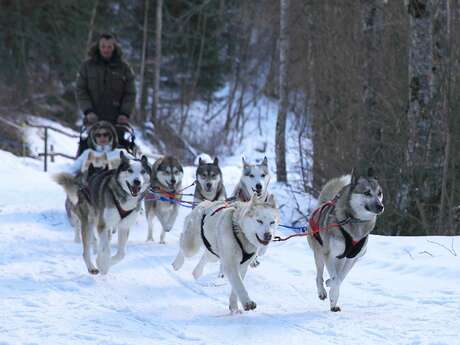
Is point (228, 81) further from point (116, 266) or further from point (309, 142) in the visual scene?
point (116, 266)

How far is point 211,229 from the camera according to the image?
5574 mm

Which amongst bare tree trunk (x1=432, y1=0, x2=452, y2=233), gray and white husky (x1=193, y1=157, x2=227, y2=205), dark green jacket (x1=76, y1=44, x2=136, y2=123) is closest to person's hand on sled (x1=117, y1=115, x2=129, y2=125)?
dark green jacket (x1=76, y1=44, x2=136, y2=123)

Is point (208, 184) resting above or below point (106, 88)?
below

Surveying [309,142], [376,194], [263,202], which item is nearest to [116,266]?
[263,202]

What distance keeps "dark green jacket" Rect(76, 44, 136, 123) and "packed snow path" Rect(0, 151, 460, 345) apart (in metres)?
1.84

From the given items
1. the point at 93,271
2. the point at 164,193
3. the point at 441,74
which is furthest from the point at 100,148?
the point at 441,74

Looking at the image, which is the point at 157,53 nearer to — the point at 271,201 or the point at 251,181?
the point at 251,181

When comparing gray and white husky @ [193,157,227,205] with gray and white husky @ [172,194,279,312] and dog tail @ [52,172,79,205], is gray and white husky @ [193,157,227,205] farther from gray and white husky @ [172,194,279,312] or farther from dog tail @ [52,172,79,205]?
gray and white husky @ [172,194,279,312]

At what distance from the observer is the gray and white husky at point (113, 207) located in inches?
253

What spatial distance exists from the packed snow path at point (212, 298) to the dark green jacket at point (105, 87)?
1841 mm

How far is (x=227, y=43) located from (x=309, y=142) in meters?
18.7

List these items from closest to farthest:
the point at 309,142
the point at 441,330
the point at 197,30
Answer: the point at 441,330 → the point at 309,142 → the point at 197,30

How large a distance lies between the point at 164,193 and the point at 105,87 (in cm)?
183

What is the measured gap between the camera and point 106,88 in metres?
9.48
